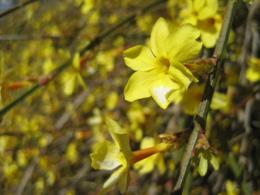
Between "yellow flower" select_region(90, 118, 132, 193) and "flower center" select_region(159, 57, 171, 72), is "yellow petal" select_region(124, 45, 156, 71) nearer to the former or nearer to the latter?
"flower center" select_region(159, 57, 171, 72)

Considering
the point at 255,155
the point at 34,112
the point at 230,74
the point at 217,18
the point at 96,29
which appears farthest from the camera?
the point at 34,112

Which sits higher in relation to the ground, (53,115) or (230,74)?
(230,74)

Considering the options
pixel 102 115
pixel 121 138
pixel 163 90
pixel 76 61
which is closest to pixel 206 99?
pixel 163 90

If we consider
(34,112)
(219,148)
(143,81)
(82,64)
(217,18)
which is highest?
(143,81)

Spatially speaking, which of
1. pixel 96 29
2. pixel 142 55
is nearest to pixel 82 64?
pixel 142 55

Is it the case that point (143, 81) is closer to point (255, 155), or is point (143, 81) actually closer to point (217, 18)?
point (217, 18)

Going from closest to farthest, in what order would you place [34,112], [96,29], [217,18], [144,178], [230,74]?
1. [217,18]
2. [230,74]
3. [144,178]
4. [96,29]
5. [34,112]

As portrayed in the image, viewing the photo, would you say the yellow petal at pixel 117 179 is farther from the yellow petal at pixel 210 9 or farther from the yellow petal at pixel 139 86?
the yellow petal at pixel 210 9
